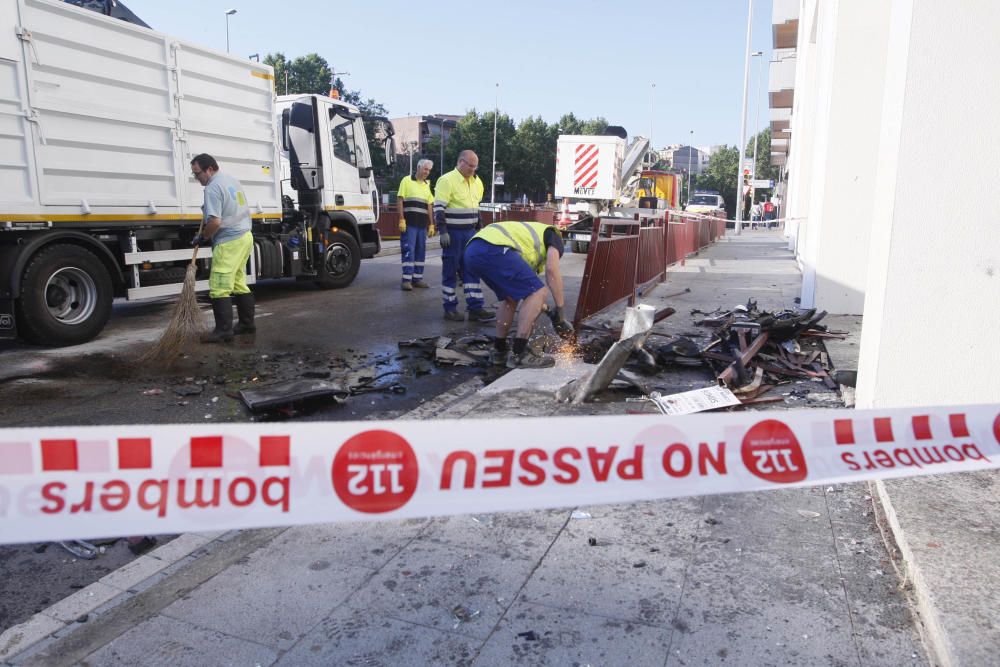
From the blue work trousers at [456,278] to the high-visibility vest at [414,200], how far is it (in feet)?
5.65

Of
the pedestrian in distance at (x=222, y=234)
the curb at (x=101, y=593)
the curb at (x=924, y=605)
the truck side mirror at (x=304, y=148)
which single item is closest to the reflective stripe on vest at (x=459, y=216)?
the pedestrian in distance at (x=222, y=234)

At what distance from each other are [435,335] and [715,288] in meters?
5.51

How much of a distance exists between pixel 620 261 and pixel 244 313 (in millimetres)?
4240

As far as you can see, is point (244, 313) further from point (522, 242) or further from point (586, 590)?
point (586, 590)

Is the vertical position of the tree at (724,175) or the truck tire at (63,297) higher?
the tree at (724,175)

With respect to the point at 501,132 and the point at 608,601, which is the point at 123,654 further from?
the point at 501,132

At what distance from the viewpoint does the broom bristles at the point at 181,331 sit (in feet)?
21.4

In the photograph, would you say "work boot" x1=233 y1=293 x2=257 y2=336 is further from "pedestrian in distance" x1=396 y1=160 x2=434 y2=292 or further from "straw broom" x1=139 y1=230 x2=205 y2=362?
"pedestrian in distance" x1=396 y1=160 x2=434 y2=292

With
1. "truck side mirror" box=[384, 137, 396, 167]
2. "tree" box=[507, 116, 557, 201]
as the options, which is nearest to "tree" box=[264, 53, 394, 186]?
"tree" box=[507, 116, 557, 201]

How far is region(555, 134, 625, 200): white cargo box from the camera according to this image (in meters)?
19.2

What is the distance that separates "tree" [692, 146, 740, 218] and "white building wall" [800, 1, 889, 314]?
302ft

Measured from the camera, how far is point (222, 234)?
727 cm

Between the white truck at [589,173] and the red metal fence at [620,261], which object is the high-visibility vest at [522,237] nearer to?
the red metal fence at [620,261]

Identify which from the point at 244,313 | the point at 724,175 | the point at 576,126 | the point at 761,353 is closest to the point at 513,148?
the point at 576,126
